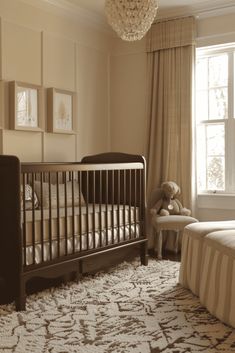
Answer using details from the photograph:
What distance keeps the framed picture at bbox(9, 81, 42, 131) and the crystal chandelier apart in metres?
1.24

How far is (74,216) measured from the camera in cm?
296

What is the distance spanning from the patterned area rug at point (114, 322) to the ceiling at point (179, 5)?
2.56m

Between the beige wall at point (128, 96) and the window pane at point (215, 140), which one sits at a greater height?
the beige wall at point (128, 96)

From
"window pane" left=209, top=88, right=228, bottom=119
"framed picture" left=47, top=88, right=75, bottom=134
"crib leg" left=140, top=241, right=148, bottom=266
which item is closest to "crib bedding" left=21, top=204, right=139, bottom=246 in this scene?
"crib leg" left=140, top=241, right=148, bottom=266

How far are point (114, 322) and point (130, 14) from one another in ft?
5.82

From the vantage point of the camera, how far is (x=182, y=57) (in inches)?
169

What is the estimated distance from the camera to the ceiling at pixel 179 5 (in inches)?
159

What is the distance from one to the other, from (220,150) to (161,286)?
184cm

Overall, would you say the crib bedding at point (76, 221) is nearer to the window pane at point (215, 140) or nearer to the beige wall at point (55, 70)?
the beige wall at point (55, 70)

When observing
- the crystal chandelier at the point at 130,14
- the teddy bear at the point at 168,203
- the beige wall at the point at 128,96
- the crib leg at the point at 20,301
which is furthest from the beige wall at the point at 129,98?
the crib leg at the point at 20,301

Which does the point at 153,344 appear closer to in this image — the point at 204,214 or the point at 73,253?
the point at 73,253

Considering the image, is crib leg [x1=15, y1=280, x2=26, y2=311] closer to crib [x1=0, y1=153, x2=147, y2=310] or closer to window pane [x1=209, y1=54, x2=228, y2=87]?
crib [x1=0, y1=153, x2=147, y2=310]

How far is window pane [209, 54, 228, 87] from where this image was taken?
4.29m

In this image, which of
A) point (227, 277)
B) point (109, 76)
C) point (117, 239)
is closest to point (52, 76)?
point (109, 76)
